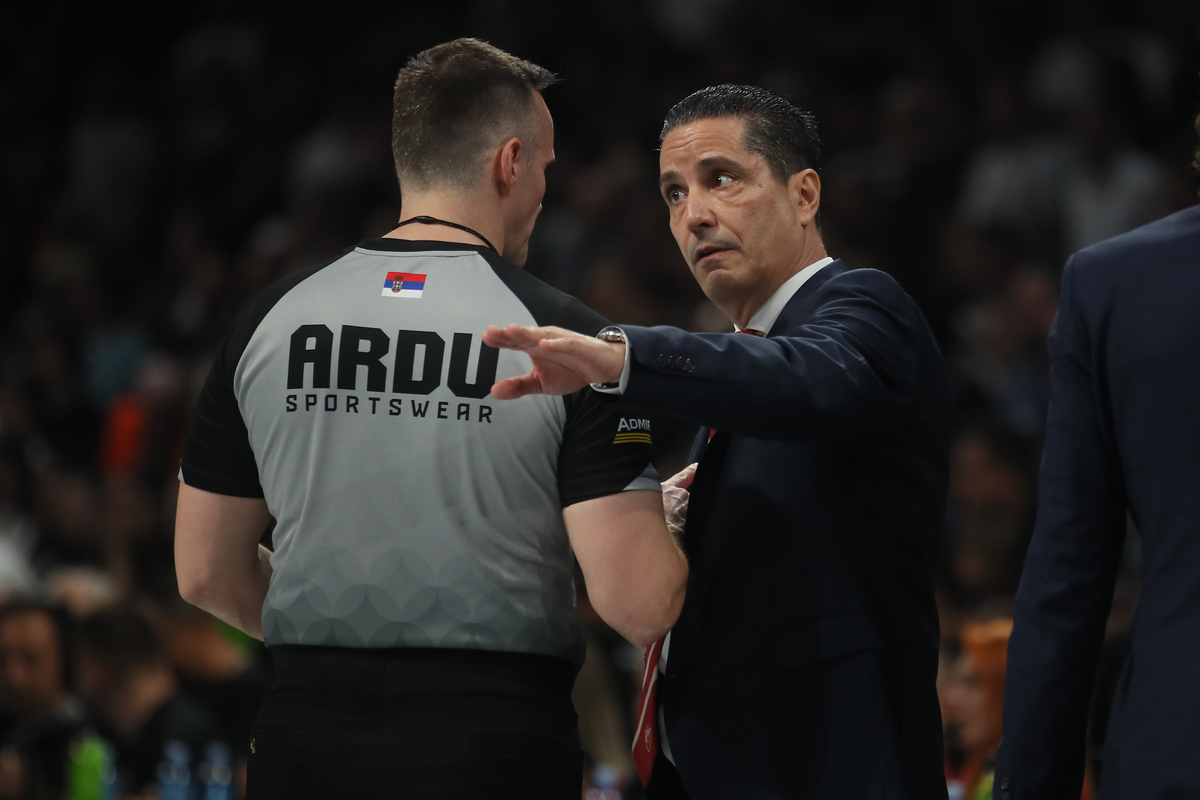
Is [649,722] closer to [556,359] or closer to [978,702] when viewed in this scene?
[556,359]

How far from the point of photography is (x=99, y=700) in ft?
16.6

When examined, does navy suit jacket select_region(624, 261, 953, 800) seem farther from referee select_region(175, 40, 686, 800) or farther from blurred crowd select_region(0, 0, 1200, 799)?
blurred crowd select_region(0, 0, 1200, 799)

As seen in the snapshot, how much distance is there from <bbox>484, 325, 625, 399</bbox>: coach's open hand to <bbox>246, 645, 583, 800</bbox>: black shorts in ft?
1.51

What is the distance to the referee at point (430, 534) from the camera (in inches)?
86.7

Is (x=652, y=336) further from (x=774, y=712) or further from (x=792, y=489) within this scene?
(x=774, y=712)

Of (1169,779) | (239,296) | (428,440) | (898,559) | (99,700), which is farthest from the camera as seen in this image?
(239,296)

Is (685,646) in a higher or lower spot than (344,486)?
lower

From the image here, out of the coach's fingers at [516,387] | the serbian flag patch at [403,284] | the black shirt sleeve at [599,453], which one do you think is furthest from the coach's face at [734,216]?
the coach's fingers at [516,387]

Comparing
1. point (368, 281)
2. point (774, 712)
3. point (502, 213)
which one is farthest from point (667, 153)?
point (774, 712)

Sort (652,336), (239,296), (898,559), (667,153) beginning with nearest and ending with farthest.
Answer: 1. (652,336)
2. (898,559)
3. (667,153)
4. (239,296)

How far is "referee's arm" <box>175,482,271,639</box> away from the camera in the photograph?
2.46 meters

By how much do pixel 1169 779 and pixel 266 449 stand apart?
1433 mm

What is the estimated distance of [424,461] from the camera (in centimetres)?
223

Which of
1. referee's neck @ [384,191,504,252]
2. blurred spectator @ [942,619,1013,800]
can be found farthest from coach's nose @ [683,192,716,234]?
blurred spectator @ [942,619,1013,800]
